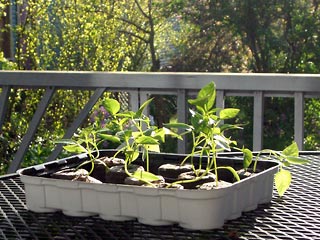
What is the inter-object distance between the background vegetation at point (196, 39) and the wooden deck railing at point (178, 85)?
2.34m

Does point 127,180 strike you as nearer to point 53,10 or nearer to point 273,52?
point 53,10

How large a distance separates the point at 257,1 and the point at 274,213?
6.97 meters

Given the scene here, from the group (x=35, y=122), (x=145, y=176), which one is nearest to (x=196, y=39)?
(x=35, y=122)

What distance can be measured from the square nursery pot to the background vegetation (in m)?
4.14

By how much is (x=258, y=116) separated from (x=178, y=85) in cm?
35

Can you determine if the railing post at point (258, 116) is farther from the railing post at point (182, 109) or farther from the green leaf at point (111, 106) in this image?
the green leaf at point (111, 106)

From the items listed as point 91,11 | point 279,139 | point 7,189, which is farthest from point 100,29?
point 7,189

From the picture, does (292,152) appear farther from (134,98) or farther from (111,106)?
(134,98)

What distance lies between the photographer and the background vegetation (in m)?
5.55

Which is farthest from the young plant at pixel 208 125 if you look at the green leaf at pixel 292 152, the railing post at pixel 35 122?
the railing post at pixel 35 122

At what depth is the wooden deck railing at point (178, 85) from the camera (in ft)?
8.61

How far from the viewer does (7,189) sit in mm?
1486

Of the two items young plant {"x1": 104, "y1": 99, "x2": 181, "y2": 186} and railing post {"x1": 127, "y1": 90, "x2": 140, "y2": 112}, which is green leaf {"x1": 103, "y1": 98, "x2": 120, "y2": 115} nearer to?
young plant {"x1": 104, "y1": 99, "x2": 181, "y2": 186}

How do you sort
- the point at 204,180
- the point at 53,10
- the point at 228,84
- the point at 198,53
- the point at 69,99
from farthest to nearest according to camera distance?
the point at 198,53 < the point at 53,10 < the point at 69,99 < the point at 228,84 < the point at 204,180
